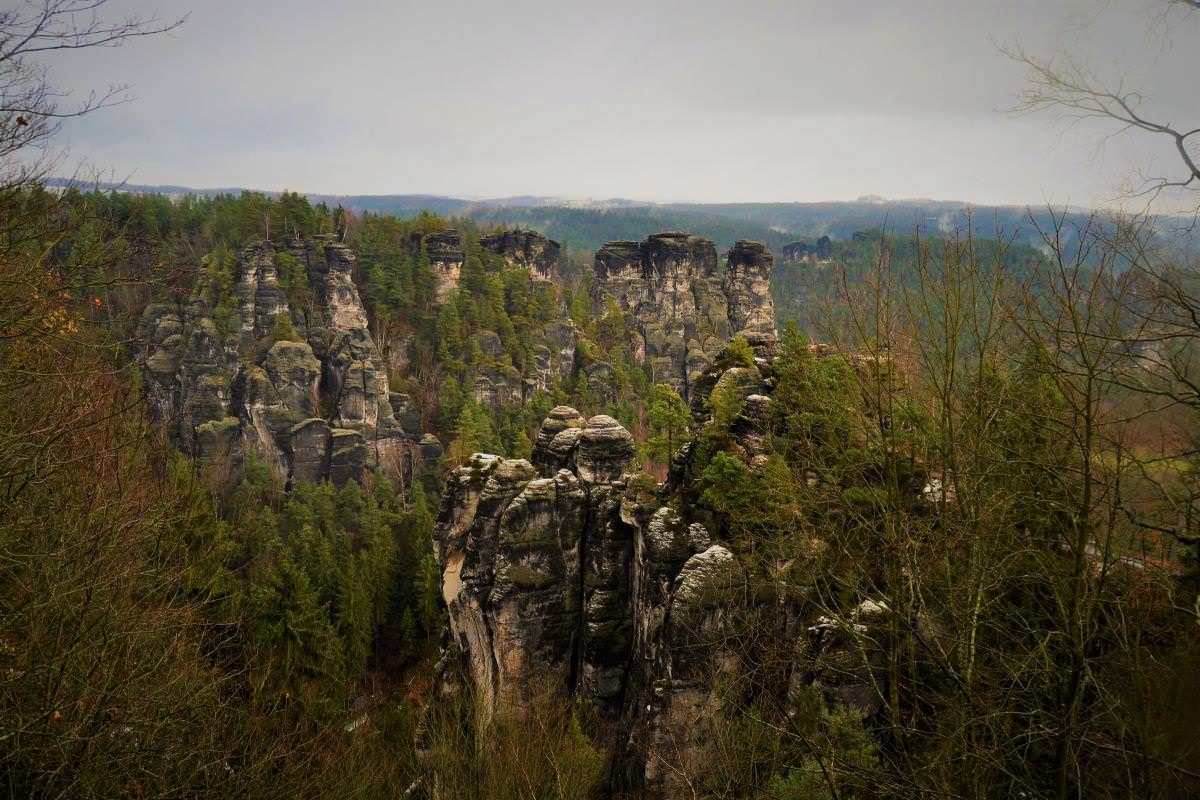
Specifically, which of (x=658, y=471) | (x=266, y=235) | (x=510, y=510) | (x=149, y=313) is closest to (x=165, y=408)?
(x=149, y=313)

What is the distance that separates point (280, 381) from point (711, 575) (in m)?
48.5

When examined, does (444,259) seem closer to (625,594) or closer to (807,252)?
(625,594)

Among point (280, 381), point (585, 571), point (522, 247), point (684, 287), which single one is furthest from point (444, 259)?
point (585, 571)

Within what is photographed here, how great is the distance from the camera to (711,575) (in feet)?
38.6

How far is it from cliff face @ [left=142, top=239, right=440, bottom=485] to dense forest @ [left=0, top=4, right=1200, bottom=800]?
58.9ft

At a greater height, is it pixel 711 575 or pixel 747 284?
pixel 747 284

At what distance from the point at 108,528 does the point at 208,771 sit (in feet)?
10.8

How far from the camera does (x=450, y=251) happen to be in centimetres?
6400

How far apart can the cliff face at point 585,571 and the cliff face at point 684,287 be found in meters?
56.0

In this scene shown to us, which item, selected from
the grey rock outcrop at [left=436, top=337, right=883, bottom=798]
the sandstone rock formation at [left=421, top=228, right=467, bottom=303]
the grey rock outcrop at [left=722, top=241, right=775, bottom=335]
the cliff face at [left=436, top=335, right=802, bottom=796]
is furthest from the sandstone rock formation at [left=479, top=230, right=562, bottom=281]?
the cliff face at [left=436, top=335, right=802, bottom=796]

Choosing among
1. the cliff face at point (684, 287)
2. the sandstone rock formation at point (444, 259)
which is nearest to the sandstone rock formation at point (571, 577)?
the sandstone rock formation at point (444, 259)

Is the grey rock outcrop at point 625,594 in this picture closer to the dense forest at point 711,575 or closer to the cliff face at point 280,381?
the dense forest at point 711,575

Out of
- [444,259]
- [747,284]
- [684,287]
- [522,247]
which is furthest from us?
[747,284]

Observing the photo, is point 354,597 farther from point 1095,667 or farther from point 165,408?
point 165,408
